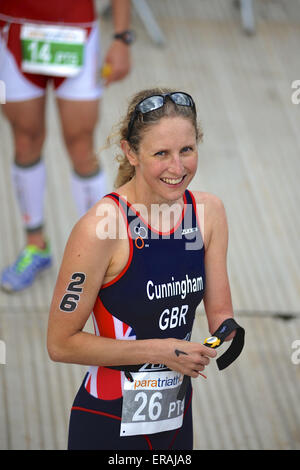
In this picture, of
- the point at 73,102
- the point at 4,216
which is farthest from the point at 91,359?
the point at 4,216

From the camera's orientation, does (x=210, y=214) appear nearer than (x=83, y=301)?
No

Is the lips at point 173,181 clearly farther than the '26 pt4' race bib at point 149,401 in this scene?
No

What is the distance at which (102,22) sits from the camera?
560 centimetres

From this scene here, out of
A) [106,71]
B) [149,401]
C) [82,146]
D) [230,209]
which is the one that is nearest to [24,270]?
[82,146]

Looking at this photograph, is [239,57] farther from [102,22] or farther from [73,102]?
[73,102]

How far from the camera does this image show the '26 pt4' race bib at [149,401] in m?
2.00

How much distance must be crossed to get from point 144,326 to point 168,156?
0.47m

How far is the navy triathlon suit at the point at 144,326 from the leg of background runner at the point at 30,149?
57.6 inches

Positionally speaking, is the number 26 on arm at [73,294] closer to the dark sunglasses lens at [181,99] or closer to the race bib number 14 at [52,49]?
the dark sunglasses lens at [181,99]

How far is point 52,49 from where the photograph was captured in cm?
317

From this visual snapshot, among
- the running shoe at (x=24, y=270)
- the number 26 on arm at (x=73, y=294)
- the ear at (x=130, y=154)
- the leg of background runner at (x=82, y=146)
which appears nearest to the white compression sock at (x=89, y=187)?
the leg of background runner at (x=82, y=146)

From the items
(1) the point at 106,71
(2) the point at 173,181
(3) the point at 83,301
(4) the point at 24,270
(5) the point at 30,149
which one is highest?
(1) the point at 106,71

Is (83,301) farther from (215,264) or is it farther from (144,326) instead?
(215,264)
